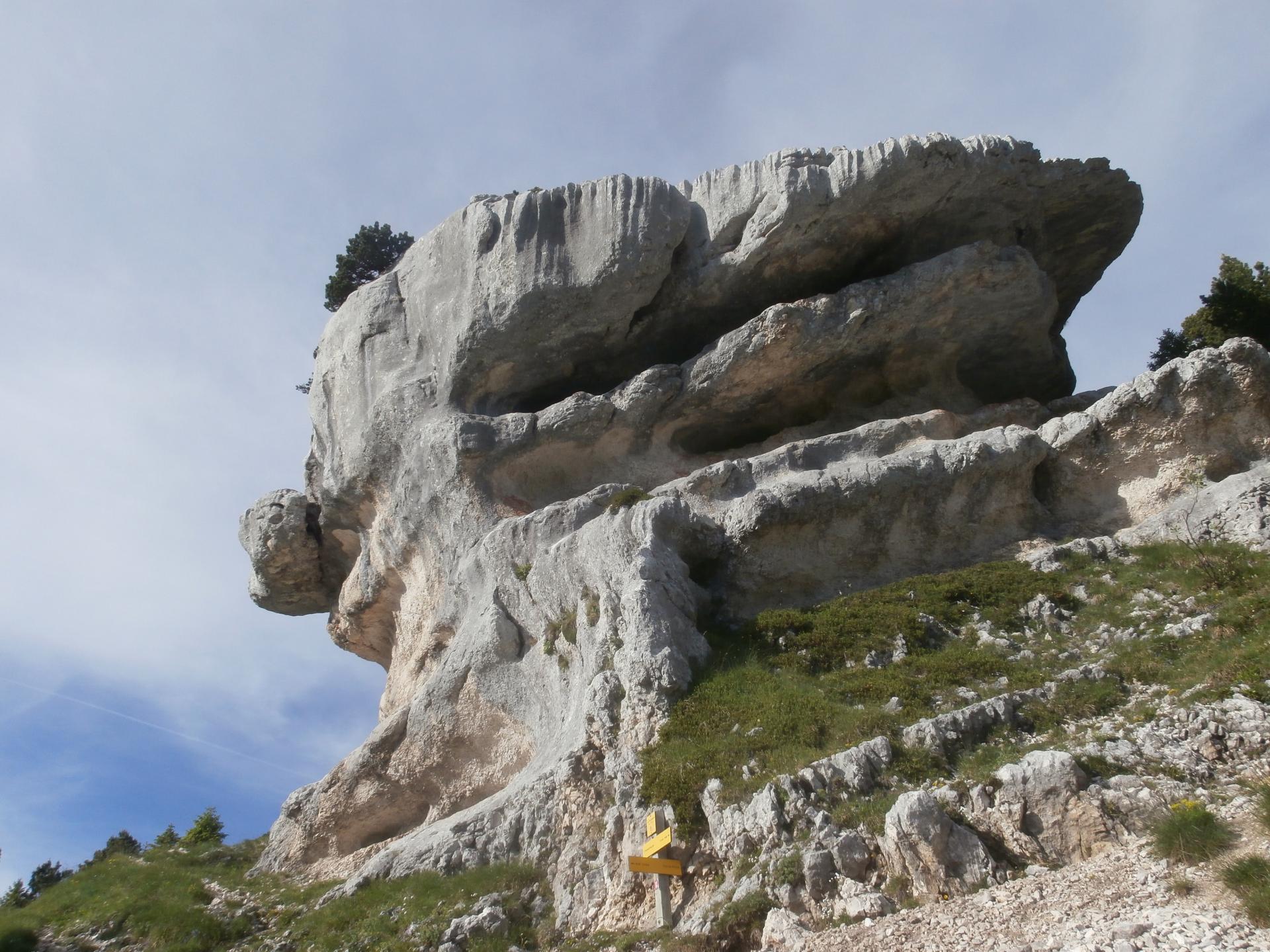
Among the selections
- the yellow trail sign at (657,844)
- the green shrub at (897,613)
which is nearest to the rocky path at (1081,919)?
the yellow trail sign at (657,844)

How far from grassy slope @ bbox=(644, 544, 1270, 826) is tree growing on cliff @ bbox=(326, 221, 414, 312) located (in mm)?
27739

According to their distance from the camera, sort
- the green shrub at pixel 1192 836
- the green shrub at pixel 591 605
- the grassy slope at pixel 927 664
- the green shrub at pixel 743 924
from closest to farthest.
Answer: the green shrub at pixel 1192 836 < the green shrub at pixel 743 924 < the grassy slope at pixel 927 664 < the green shrub at pixel 591 605

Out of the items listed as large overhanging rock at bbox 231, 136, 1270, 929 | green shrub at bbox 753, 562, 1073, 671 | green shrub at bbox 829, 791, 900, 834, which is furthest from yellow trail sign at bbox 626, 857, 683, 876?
green shrub at bbox 753, 562, 1073, 671

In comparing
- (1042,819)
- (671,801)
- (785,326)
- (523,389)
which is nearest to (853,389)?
(785,326)

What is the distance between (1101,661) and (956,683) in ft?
5.88

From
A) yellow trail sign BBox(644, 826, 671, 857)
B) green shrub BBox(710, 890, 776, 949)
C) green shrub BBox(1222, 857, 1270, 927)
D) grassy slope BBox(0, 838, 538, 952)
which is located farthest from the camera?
grassy slope BBox(0, 838, 538, 952)

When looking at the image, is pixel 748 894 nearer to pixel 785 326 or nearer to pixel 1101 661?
pixel 1101 661

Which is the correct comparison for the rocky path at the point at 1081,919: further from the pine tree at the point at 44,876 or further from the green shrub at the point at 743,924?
the pine tree at the point at 44,876

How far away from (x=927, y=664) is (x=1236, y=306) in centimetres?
1780

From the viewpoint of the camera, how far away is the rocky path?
7.30 metres

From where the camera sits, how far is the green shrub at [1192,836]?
8234mm

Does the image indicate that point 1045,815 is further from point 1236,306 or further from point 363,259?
point 363,259

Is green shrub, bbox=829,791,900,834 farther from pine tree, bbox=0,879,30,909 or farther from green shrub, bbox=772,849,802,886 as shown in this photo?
pine tree, bbox=0,879,30,909

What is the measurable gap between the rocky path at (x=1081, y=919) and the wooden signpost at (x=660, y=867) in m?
2.29
